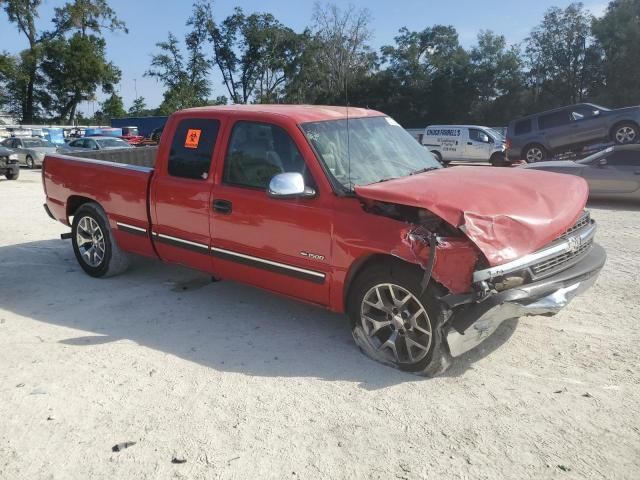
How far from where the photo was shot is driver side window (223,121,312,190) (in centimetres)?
440

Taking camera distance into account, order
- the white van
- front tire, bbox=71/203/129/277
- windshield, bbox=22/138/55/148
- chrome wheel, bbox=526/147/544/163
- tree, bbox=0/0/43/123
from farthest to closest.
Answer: tree, bbox=0/0/43/123, windshield, bbox=22/138/55/148, the white van, chrome wheel, bbox=526/147/544/163, front tire, bbox=71/203/129/277

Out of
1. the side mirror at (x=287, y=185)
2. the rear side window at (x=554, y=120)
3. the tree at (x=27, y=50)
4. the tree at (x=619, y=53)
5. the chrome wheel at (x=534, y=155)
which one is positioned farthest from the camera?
the tree at (x=27, y=50)

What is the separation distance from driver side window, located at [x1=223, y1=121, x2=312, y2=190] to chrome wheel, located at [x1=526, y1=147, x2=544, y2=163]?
15.2 m

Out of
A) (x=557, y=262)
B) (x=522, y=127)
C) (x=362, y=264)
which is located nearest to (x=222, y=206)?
(x=362, y=264)

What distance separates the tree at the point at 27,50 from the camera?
59.1 m

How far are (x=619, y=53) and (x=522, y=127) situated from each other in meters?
31.4

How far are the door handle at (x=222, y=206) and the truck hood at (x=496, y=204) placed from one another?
1.34m

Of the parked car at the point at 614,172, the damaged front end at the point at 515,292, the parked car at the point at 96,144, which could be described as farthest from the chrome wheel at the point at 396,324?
the parked car at the point at 96,144

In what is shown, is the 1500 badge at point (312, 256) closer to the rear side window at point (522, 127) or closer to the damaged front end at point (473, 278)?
the damaged front end at point (473, 278)

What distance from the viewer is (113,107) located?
69.2 metres

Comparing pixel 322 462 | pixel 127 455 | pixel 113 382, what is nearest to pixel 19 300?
pixel 113 382

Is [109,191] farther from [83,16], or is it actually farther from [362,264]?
[83,16]

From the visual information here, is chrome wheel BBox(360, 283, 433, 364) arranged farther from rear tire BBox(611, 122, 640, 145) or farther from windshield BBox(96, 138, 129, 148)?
windshield BBox(96, 138, 129, 148)

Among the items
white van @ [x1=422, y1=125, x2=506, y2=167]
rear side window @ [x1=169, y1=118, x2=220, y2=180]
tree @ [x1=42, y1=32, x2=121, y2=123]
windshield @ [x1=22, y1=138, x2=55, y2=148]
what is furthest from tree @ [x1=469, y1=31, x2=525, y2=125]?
rear side window @ [x1=169, y1=118, x2=220, y2=180]
